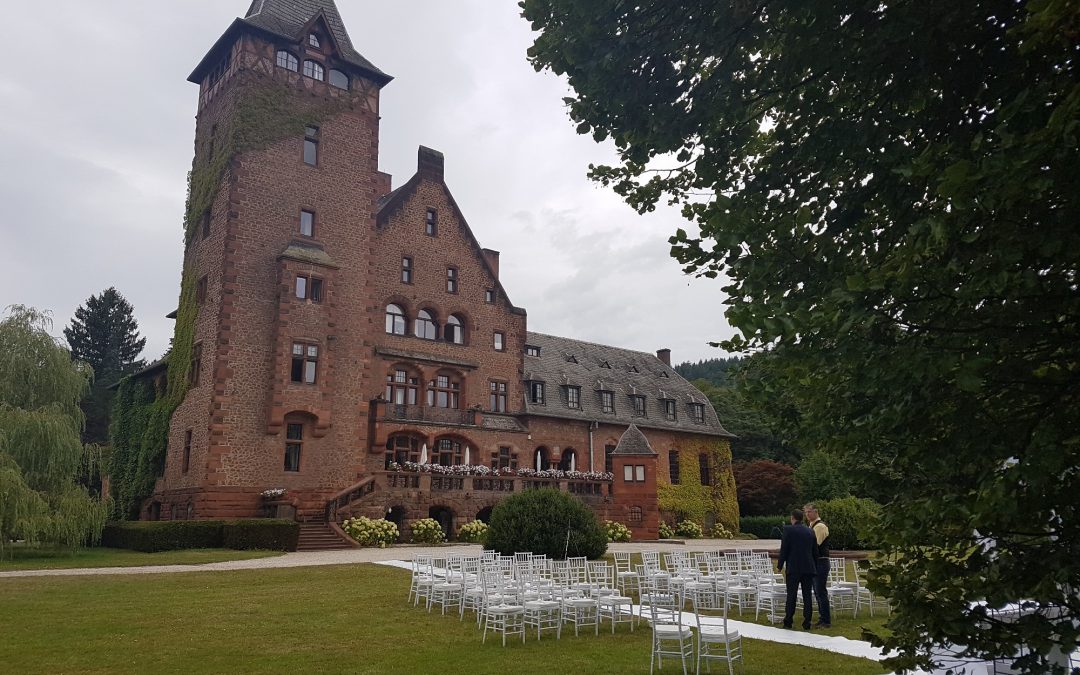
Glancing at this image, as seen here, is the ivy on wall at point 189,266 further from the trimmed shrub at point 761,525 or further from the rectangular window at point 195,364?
the trimmed shrub at point 761,525

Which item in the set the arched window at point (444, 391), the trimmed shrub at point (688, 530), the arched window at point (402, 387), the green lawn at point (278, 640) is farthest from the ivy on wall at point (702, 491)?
the green lawn at point (278, 640)

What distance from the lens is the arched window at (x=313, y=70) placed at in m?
35.4

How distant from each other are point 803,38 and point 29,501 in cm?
2509

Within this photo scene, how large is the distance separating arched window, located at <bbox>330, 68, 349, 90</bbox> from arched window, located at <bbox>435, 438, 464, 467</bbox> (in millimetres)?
17592

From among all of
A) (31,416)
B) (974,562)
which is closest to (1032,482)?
(974,562)

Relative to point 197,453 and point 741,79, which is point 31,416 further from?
point 741,79

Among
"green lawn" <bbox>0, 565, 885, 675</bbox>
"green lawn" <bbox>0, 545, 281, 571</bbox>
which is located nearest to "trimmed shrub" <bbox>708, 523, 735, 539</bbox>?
"green lawn" <bbox>0, 545, 281, 571</bbox>

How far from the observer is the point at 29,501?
22.6 metres

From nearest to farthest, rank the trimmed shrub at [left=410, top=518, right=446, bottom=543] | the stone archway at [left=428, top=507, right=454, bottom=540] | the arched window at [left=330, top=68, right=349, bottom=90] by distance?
the trimmed shrub at [left=410, top=518, right=446, bottom=543]
the stone archway at [left=428, top=507, right=454, bottom=540]
the arched window at [left=330, top=68, right=349, bottom=90]

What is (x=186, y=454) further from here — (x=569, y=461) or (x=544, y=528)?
(x=569, y=461)

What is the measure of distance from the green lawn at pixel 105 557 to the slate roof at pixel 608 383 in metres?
18.8

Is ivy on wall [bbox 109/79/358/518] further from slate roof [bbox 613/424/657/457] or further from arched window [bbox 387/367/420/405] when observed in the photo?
slate roof [bbox 613/424/657/457]

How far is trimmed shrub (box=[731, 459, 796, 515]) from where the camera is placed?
163 feet

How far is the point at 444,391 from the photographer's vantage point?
1495 inches
